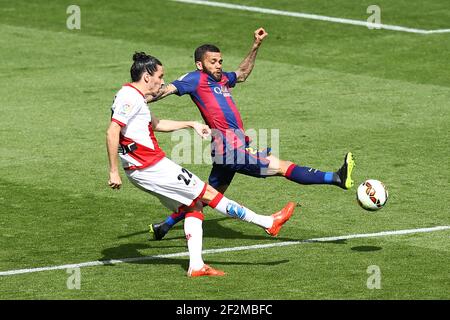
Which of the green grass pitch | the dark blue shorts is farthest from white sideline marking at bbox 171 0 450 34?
the dark blue shorts

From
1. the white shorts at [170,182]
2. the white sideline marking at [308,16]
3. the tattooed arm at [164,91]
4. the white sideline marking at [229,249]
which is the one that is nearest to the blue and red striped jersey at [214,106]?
the tattooed arm at [164,91]

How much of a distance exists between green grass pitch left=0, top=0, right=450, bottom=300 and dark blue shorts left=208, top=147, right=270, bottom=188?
0.75 meters

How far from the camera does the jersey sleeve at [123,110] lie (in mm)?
12867

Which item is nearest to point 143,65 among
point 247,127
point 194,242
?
point 194,242

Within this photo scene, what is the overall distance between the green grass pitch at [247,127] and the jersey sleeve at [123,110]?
1656mm

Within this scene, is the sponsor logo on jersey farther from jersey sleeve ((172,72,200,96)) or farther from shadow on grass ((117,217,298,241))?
shadow on grass ((117,217,298,241))

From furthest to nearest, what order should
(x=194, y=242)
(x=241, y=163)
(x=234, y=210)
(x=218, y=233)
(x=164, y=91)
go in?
(x=218, y=233), (x=241, y=163), (x=164, y=91), (x=234, y=210), (x=194, y=242)

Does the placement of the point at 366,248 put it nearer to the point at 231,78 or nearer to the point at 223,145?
the point at 223,145

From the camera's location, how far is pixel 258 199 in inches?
643

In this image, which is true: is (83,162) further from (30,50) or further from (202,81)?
(30,50)

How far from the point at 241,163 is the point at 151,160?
5.96ft

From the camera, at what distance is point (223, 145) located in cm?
1463

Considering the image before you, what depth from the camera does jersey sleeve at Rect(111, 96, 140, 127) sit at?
12867 mm

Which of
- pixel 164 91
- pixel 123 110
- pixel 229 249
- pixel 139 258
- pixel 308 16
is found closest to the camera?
pixel 123 110
